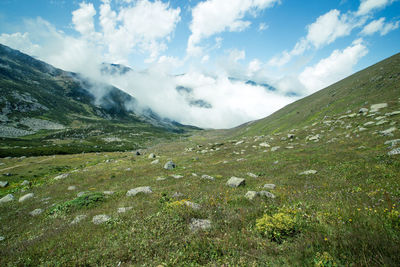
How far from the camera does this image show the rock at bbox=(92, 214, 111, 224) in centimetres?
819

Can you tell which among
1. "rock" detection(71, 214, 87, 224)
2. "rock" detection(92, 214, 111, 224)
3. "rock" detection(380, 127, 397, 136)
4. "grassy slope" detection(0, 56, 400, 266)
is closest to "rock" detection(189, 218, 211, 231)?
"grassy slope" detection(0, 56, 400, 266)

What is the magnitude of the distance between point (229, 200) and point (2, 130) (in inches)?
7933

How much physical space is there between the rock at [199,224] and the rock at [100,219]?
455 cm

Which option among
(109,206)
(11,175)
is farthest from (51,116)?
(109,206)

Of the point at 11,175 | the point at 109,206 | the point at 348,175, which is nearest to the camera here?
the point at 109,206

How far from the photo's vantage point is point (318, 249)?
4.27m

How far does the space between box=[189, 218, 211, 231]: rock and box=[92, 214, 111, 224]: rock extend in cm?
455

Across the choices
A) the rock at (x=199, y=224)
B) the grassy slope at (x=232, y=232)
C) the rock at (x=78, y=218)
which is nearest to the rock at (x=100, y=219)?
the grassy slope at (x=232, y=232)

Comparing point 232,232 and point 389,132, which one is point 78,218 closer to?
point 232,232

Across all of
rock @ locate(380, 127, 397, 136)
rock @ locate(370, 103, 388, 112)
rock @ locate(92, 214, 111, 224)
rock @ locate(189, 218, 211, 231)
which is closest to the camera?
rock @ locate(189, 218, 211, 231)

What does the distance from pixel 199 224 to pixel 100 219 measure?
5.43 meters

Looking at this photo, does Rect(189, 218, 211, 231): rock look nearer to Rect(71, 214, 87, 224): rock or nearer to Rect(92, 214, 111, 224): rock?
Rect(92, 214, 111, 224): rock

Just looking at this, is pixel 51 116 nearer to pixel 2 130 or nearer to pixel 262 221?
pixel 2 130

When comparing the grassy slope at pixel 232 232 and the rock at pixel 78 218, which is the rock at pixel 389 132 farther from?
the rock at pixel 78 218
